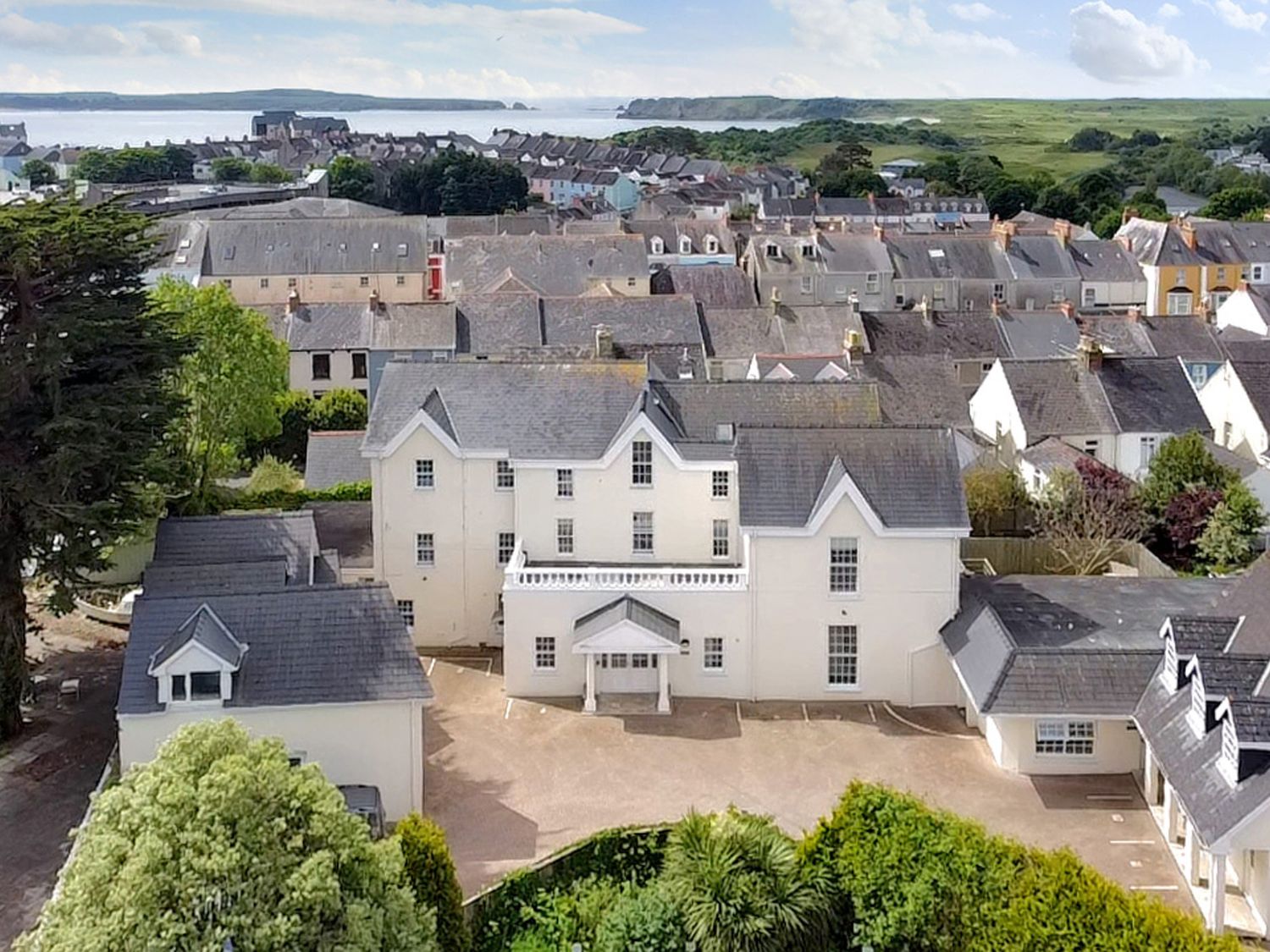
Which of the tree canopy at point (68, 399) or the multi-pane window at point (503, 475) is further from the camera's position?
the multi-pane window at point (503, 475)

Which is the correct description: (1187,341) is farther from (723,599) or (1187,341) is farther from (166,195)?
(166,195)

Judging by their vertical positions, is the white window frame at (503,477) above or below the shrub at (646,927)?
above

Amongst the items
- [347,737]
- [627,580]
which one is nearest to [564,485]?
[627,580]

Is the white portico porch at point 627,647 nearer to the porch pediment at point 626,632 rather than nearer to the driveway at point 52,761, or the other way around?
the porch pediment at point 626,632

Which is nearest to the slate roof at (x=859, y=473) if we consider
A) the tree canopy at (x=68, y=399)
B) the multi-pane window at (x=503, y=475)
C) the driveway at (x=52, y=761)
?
the multi-pane window at (x=503, y=475)

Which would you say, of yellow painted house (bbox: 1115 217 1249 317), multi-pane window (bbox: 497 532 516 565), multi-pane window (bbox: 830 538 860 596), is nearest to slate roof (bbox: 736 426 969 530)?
multi-pane window (bbox: 830 538 860 596)

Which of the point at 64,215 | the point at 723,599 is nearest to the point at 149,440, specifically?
the point at 64,215
